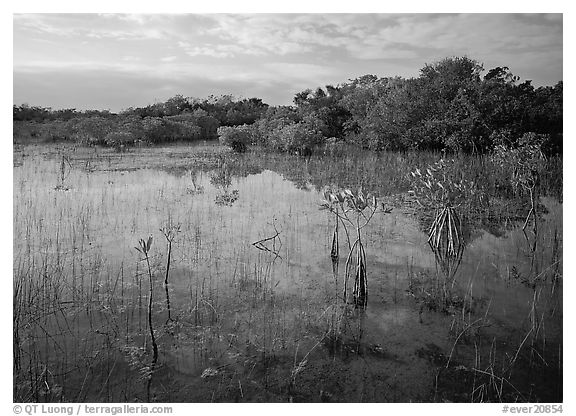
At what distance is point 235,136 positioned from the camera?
4809 mm

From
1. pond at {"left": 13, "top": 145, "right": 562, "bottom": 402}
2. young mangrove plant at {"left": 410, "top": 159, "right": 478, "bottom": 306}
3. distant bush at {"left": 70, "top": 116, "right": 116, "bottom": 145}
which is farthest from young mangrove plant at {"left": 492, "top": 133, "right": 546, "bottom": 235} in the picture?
distant bush at {"left": 70, "top": 116, "right": 116, "bottom": 145}

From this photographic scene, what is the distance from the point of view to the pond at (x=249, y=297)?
2496mm

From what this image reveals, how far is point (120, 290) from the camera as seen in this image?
10.3 ft

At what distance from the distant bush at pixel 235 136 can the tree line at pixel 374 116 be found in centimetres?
1

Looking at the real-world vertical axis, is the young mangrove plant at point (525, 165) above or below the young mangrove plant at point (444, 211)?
above

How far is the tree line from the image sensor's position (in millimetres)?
3922

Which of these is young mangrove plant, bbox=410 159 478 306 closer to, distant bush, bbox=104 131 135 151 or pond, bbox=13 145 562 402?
pond, bbox=13 145 562 402

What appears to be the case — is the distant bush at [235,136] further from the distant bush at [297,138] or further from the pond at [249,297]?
the pond at [249,297]

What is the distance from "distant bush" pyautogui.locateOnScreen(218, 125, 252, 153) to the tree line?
0.4 inches

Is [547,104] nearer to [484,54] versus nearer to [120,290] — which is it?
[484,54]

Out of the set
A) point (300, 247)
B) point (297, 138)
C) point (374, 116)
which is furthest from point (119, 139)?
point (374, 116)

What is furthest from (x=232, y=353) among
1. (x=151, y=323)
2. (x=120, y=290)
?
(x=120, y=290)

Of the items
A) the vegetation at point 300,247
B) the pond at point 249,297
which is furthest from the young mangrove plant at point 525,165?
the pond at point 249,297
